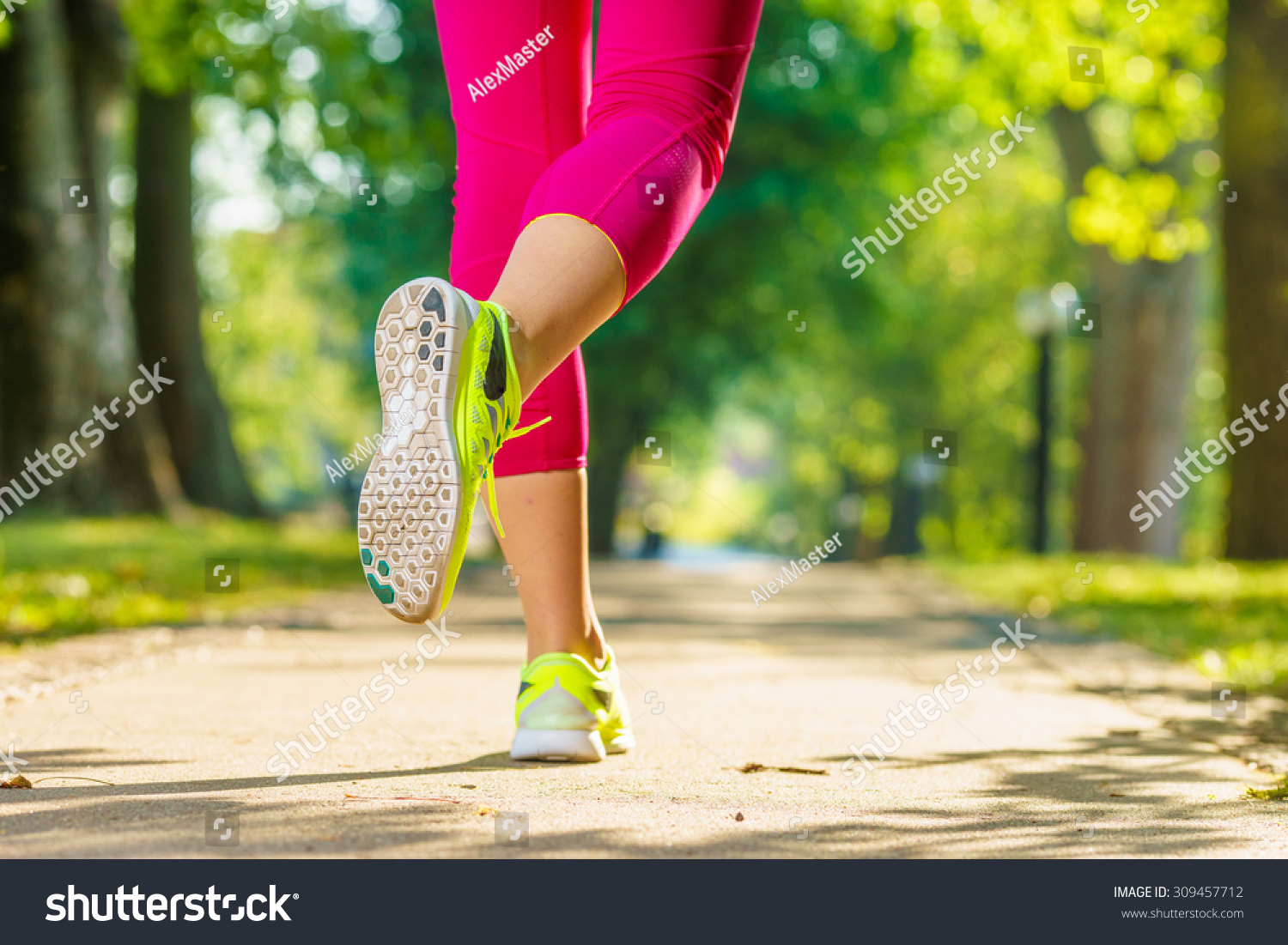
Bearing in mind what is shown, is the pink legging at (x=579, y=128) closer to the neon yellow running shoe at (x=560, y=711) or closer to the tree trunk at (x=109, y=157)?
the neon yellow running shoe at (x=560, y=711)

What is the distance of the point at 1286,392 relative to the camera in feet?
34.6

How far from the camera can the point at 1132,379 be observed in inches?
723

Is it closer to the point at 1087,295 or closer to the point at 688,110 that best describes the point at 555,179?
the point at 688,110

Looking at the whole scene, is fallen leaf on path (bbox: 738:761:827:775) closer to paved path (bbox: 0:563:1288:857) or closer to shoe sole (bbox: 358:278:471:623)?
paved path (bbox: 0:563:1288:857)

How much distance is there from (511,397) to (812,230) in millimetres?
14961

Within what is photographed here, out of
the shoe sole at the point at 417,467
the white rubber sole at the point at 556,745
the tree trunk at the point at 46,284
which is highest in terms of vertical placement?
the tree trunk at the point at 46,284

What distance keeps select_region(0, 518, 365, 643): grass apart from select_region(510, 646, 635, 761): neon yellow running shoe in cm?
260

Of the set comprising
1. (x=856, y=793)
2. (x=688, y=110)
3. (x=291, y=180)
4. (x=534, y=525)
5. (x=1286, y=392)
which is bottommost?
(x=856, y=793)

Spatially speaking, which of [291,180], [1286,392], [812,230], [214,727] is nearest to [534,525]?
[214,727]

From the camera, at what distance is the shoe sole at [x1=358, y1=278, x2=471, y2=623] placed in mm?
1947

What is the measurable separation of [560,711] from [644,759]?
0.21 m

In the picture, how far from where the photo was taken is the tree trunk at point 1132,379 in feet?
59.9

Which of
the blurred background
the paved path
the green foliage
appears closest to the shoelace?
the paved path

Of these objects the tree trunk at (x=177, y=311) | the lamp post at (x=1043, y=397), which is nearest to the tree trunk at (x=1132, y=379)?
the lamp post at (x=1043, y=397)
